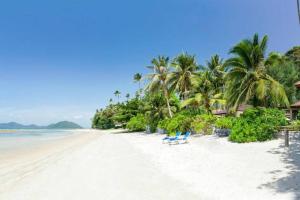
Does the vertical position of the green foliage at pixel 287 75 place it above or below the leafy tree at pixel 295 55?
below

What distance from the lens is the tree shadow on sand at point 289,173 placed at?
602 centimetres

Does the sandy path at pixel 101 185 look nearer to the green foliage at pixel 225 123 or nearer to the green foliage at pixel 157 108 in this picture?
the green foliage at pixel 225 123

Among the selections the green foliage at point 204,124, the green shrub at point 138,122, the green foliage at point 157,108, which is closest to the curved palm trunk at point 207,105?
the green foliage at point 204,124

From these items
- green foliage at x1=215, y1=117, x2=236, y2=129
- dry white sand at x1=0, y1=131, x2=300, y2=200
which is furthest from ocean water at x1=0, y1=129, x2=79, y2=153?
green foliage at x1=215, y1=117, x2=236, y2=129

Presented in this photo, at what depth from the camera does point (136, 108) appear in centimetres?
4394

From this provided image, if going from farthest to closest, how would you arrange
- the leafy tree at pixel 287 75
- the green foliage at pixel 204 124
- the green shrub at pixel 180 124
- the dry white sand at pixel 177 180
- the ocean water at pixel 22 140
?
the leafy tree at pixel 287 75, the ocean water at pixel 22 140, the green shrub at pixel 180 124, the green foliage at pixel 204 124, the dry white sand at pixel 177 180

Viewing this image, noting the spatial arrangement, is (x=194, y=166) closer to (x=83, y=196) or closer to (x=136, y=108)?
(x=83, y=196)

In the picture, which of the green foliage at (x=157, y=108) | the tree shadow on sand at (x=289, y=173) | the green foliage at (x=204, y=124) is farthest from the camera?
the green foliage at (x=157, y=108)

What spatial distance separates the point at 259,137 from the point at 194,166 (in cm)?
634

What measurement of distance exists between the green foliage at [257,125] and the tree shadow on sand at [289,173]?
227 centimetres

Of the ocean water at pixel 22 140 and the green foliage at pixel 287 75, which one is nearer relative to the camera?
the ocean water at pixel 22 140

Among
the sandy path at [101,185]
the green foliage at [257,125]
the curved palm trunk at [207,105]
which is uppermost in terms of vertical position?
the curved palm trunk at [207,105]

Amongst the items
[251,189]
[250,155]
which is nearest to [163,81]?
[250,155]

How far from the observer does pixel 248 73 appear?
17594 mm
